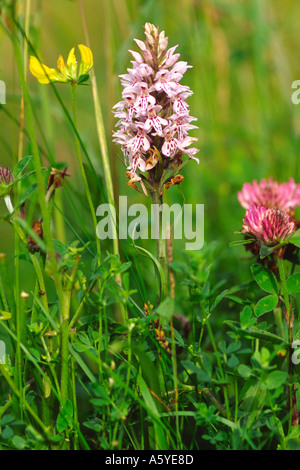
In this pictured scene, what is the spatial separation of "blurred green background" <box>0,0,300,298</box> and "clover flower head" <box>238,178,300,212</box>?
36cm

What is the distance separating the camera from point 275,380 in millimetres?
948

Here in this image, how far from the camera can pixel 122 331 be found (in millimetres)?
1117

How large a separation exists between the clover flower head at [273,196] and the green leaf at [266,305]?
18.0 inches

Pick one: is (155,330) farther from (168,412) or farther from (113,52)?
(113,52)

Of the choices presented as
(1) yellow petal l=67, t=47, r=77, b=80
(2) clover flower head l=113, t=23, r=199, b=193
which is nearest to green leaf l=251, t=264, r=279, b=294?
(2) clover flower head l=113, t=23, r=199, b=193

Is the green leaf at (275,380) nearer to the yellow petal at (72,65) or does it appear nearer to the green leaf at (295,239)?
the green leaf at (295,239)

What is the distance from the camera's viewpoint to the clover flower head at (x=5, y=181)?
3.68 feet

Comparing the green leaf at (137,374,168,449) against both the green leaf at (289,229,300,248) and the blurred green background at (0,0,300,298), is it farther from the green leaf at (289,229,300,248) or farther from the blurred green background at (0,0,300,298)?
the blurred green background at (0,0,300,298)

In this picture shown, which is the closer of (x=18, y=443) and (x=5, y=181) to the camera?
(x=18, y=443)

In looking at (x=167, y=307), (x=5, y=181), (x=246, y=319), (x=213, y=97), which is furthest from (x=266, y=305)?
(x=213, y=97)

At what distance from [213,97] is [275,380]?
213 centimetres

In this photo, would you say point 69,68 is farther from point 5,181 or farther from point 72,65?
point 5,181

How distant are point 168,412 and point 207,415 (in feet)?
0.39

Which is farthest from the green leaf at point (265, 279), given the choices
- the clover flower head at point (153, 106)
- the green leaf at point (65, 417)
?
the green leaf at point (65, 417)
